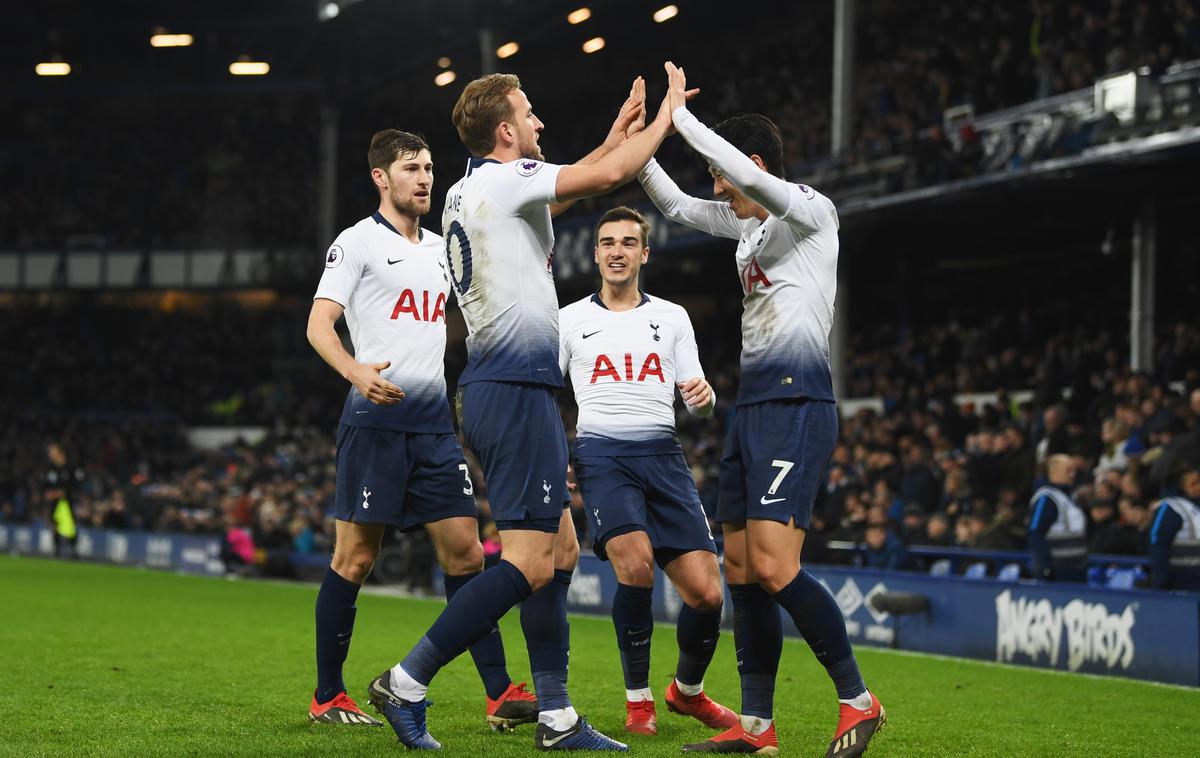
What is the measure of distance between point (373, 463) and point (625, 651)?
59.7 inches

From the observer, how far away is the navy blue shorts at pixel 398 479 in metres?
7.15

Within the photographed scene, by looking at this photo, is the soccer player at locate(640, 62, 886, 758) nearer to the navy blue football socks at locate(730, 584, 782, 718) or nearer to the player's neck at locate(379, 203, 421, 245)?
the navy blue football socks at locate(730, 584, 782, 718)

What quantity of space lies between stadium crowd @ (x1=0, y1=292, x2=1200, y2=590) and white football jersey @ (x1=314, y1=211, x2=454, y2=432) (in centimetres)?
820

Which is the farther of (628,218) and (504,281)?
(628,218)

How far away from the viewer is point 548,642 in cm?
645

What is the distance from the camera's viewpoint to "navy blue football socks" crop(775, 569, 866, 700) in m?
6.14

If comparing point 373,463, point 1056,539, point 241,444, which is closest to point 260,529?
point 241,444

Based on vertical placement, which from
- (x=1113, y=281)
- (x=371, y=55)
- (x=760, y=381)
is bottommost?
(x=760, y=381)

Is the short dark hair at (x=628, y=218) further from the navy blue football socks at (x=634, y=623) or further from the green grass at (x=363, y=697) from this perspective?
the green grass at (x=363, y=697)

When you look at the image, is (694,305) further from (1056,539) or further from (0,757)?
(0,757)

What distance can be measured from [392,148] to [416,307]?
788 mm

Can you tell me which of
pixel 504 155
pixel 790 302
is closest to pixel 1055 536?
pixel 790 302

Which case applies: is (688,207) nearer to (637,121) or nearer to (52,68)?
(637,121)

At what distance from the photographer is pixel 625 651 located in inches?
291
